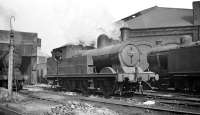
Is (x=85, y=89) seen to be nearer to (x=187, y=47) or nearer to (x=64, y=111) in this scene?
(x=187, y=47)

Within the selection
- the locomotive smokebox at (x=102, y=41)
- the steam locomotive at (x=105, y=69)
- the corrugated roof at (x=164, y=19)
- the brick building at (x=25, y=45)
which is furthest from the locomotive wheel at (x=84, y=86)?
the corrugated roof at (x=164, y=19)

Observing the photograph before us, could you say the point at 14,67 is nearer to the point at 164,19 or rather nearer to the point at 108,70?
the point at 108,70

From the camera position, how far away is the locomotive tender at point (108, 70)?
1301cm

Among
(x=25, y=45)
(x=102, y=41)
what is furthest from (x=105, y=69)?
(x=25, y=45)

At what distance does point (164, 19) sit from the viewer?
3816 cm

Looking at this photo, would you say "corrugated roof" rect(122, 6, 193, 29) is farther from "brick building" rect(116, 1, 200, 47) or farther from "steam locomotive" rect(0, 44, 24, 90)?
"steam locomotive" rect(0, 44, 24, 90)

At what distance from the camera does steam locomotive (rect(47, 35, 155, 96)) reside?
1308cm

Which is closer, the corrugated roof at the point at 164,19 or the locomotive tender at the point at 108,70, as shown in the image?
the locomotive tender at the point at 108,70

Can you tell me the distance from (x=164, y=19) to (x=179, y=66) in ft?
74.2

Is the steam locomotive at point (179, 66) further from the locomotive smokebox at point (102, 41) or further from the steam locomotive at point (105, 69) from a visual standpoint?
the locomotive smokebox at point (102, 41)

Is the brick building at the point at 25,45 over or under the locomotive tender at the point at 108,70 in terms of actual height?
over

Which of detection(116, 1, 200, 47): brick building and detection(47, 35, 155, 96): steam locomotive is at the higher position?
detection(116, 1, 200, 47): brick building

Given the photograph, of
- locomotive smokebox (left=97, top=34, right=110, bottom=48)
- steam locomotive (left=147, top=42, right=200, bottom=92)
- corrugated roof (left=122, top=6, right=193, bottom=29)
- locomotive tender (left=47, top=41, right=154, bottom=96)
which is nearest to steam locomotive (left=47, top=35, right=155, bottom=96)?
locomotive tender (left=47, top=41, right=154, bottom=96)

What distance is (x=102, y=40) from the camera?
654 inches
